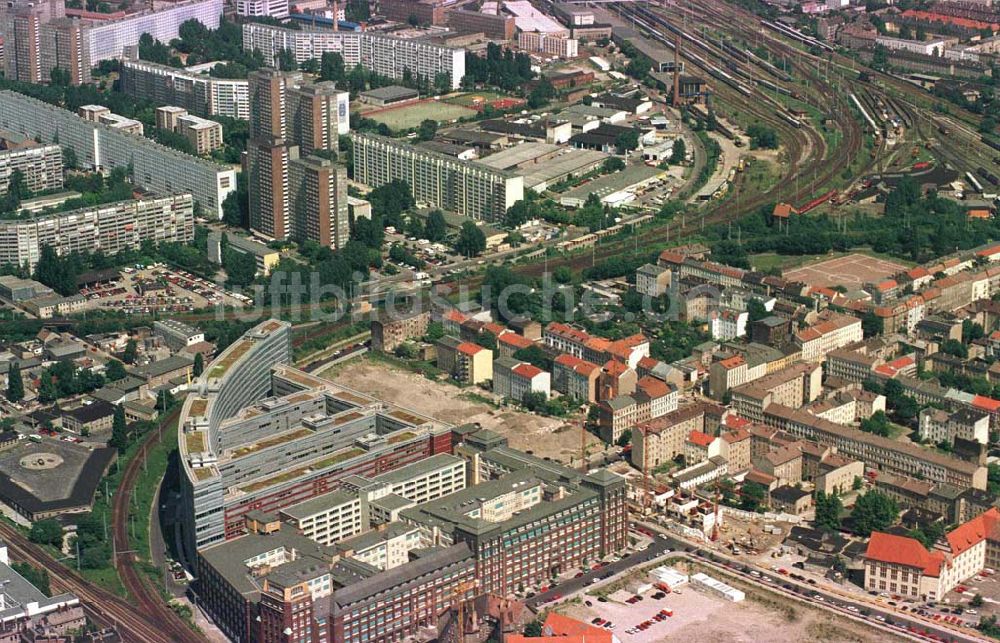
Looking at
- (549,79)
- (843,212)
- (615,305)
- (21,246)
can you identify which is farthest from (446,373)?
(549,79)

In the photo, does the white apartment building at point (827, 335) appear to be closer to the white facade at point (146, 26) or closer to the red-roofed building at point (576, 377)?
the red-roofed building at point (576, 377)

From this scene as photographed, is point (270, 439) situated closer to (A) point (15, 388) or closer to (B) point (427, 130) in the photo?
(A) point (15, 388)

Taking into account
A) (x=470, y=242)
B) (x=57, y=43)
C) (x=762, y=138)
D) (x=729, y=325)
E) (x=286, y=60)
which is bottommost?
(x=729, y=325)

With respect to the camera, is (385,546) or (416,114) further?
(416,114)

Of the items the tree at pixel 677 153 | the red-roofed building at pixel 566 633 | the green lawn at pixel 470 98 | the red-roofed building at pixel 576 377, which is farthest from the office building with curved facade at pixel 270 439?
the green lawn at pixel 470 98

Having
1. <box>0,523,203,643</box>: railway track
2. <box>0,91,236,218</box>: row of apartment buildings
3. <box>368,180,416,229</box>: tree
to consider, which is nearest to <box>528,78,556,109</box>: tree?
<box>368,180,416,229</box>: tree

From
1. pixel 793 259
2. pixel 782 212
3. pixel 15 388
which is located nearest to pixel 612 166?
pixel 782 212
